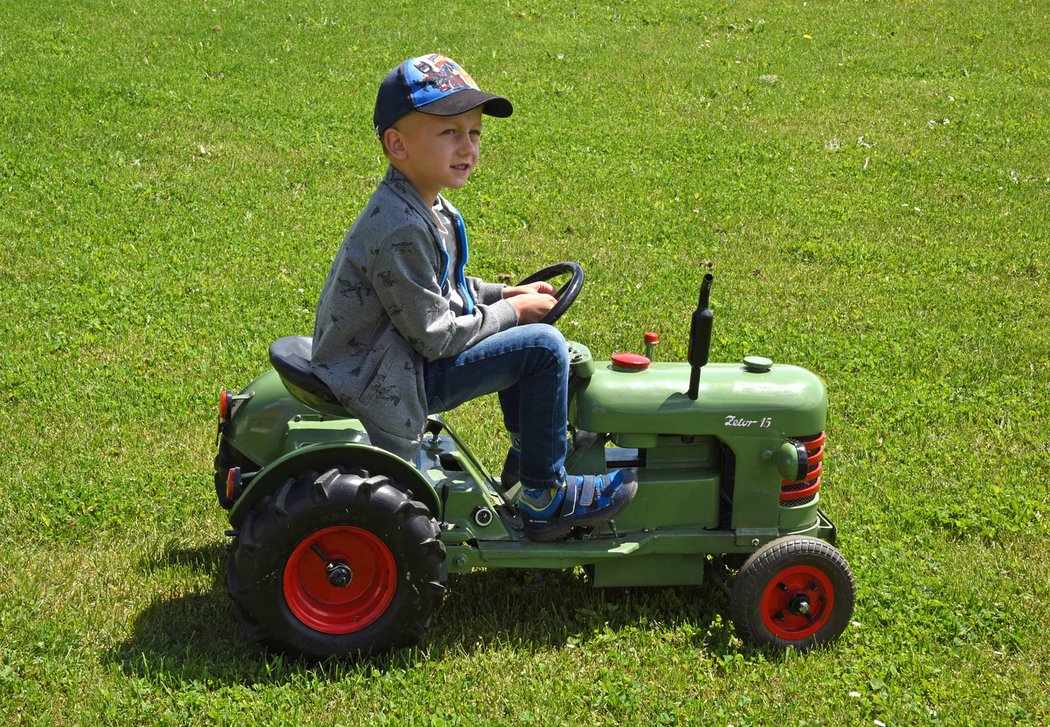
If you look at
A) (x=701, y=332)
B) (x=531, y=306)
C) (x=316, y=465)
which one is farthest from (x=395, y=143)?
(x=701, y=332)

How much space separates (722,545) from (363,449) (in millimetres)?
1473

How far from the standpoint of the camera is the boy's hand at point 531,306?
438cm

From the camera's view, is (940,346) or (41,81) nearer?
(940,346)

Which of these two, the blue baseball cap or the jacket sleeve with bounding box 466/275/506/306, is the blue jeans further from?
the blue baseball cap

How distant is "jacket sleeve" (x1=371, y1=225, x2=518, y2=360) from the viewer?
13.1ft

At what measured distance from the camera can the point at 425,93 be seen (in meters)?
4.00

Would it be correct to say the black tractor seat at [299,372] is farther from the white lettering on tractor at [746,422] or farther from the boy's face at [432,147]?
the white lettering on tractor at [746,422]

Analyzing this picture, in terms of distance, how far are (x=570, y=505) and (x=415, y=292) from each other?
1027 mm

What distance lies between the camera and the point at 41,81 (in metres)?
11.4

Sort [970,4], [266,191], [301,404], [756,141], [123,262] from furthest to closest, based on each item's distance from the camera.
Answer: [970,4] < [756,141] < [266,191] < [123,262] < [301,404]

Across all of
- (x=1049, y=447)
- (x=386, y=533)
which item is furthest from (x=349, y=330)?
(x=1049, y=447)

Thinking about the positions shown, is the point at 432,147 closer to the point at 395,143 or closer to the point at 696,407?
the point at 395,143

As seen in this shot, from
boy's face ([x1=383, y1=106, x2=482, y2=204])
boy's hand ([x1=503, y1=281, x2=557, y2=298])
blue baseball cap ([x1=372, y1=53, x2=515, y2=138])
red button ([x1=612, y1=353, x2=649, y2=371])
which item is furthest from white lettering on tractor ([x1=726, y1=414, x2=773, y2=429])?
blue baseball cap ([x1=372, y1=53, x2=515, y2=138])

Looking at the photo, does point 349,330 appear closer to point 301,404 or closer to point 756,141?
point 301,404
